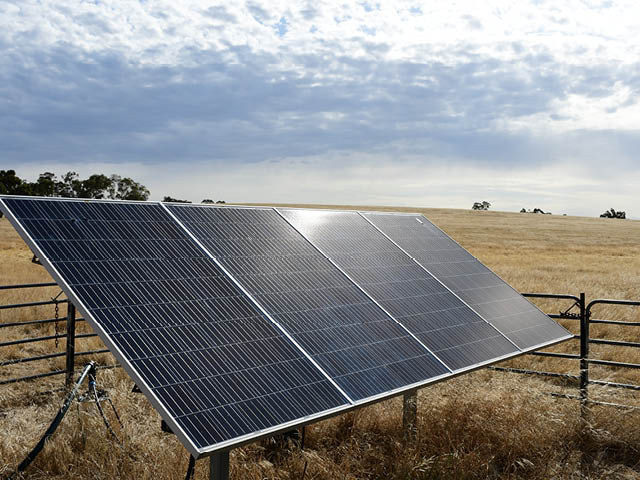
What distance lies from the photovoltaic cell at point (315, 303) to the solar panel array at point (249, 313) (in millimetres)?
17

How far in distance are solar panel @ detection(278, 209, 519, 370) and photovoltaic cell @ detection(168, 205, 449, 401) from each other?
1.00ft

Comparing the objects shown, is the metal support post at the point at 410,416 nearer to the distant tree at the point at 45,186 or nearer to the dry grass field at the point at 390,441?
the dry grass field at the point at 390,441

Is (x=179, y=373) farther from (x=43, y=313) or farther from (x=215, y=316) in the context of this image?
(x=43, y=313)

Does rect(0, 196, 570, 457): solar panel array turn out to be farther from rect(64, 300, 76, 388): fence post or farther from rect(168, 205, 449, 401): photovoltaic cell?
rect(64, 300, 76, 388): fence post

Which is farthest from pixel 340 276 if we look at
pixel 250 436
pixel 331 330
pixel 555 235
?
pixel 555 235

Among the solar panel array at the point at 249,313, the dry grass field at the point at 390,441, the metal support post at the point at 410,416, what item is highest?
the solar panel array at the point at 249,313

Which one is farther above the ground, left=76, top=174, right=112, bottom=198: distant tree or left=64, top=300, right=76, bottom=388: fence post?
left=76, top=174, right=112, bottom=198: distant tree

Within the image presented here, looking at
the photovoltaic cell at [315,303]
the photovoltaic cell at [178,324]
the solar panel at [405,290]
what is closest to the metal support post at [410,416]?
the solar panel at [405,290]

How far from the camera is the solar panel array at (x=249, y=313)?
4883 millimetres

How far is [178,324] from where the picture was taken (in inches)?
215

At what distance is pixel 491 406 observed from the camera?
798cm

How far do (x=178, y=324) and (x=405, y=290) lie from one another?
3.59 metres

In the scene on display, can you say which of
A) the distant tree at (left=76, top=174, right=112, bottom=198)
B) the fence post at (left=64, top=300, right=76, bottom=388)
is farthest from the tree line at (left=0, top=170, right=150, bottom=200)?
the fence post at (left=64, top=300, right=76, bottom=388)

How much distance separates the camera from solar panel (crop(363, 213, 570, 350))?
8828 millimetres
